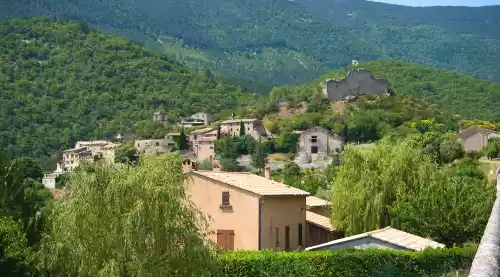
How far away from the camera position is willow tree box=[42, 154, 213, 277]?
20.3m

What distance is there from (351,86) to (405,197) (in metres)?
116

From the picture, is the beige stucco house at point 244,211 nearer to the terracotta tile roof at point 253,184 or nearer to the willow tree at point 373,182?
the terracotta tile roof at point 253,184

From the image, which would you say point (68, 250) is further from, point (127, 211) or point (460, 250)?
point (460, 250)

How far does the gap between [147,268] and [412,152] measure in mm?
19874

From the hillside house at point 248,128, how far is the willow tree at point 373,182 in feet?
306

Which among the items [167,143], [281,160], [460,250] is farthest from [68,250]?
[167,143]

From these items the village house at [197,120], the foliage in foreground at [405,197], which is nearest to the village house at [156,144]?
the village house at [197,120]

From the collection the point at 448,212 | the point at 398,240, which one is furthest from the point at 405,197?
the point at 398,240

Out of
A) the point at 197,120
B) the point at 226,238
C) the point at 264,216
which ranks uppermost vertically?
the point at 197,120

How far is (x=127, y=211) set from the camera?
2075 cm

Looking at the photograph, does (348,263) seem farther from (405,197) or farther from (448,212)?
(405,197)

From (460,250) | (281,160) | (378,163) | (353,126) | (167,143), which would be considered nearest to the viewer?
(460,250)

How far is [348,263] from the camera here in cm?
2678

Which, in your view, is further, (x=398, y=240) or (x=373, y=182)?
(x=373, y=182)
